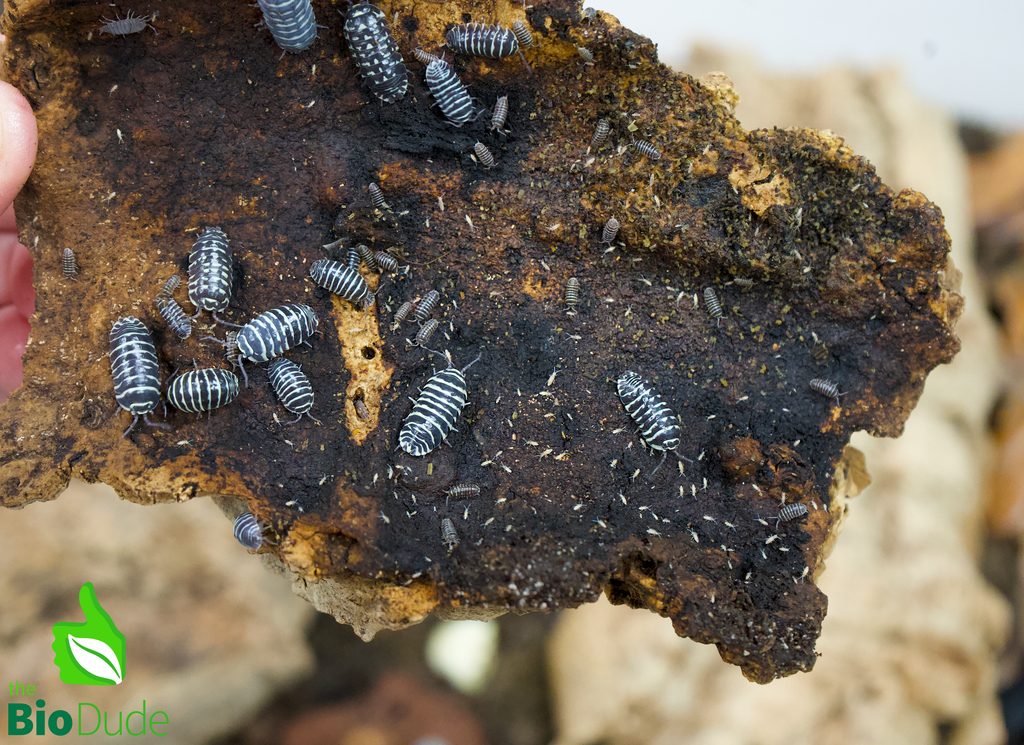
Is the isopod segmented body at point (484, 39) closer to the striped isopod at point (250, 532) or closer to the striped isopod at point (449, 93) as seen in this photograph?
the striped isopod at point (449, 93)

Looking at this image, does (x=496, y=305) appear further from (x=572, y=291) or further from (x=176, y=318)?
(x=176, y=318)

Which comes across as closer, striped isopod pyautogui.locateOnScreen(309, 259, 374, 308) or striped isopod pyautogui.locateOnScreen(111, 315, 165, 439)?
striped isopod pyautogui.locateOnScreen(111, 315, 165, 439)

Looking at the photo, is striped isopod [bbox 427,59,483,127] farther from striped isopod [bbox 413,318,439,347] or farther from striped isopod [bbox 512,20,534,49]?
striped isopod [bbox 413,318,439,347]

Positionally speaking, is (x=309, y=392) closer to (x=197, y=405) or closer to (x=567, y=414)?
(x=197, y=405)

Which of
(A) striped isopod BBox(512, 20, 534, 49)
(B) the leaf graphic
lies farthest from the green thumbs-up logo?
(A) striped isopod BBox(512, 20, 534, 49)

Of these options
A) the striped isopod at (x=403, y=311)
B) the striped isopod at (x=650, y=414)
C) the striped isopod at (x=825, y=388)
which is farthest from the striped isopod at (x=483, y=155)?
the striped isopod at (x=825, y=388)

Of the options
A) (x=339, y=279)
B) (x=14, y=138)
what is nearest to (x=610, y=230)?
(x=339, y=279)
